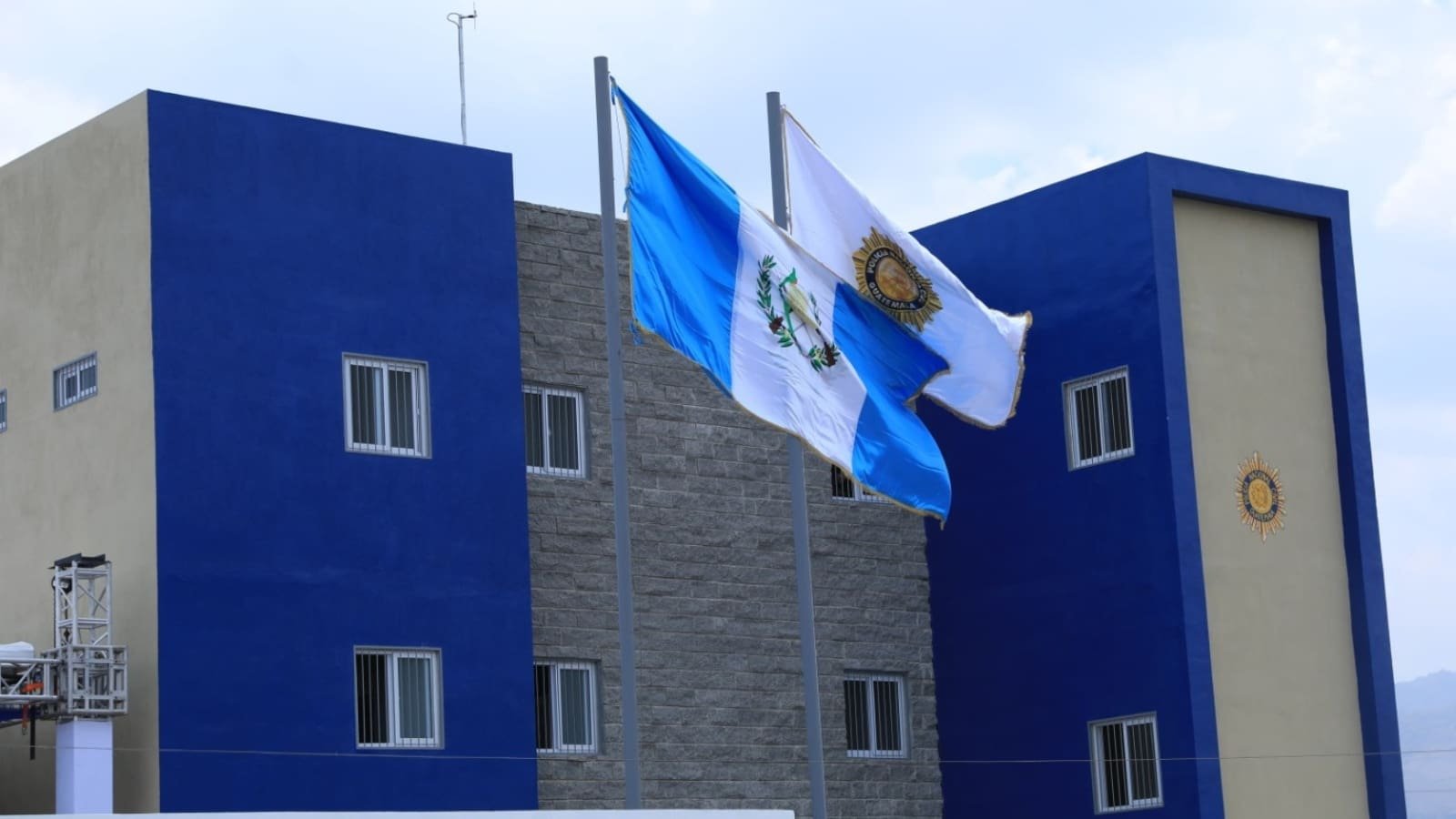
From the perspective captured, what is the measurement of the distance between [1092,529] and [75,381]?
1175cm

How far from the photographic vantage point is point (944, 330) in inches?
920

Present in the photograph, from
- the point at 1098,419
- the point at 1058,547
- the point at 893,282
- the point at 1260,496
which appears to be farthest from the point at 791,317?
the point at 1260,496

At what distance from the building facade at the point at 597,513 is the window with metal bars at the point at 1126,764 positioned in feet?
0.20

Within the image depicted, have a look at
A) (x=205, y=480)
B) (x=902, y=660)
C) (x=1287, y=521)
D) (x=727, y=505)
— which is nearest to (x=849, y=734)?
(x=902, y=660)

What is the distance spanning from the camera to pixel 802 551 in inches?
885

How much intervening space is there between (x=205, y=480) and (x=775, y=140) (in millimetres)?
6937

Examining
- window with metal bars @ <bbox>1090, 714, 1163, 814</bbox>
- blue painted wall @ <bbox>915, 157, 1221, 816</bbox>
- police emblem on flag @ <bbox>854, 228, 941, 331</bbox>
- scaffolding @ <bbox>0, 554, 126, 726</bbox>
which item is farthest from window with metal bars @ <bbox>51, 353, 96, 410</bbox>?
window with metal bars @ <bbox>1090, 714, 1163, 814</bbox>

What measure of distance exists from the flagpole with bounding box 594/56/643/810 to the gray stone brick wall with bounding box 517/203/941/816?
7070mm

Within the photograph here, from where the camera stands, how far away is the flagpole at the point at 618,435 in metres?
21.2

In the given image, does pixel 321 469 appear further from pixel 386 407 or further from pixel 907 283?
pixel 907 283

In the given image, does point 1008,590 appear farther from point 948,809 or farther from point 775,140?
point 775,140

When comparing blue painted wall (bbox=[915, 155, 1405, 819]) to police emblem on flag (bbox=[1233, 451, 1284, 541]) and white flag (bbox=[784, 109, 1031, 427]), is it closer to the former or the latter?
police emblem on flag (bbox=[1233, 451, 1284, 541])

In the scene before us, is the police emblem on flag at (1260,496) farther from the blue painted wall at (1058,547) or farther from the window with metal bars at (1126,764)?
the window with metal bars at (1126,764)

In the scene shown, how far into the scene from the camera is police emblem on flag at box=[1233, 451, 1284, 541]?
30.7 metres
